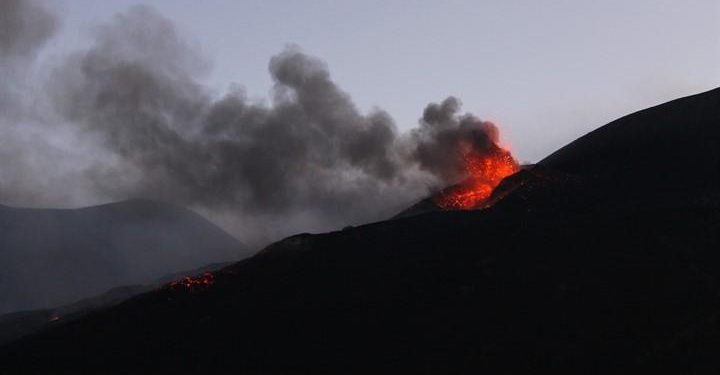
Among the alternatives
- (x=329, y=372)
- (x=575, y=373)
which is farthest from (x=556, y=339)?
(x=329, y=372)

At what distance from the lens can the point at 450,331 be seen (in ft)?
183

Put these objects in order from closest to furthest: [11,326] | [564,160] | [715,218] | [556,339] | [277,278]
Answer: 1. [556,339]
2. [715,218]
3. [277,278]
4. [564,160]
5. [11,326]

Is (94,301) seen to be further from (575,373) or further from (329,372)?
(575,373)

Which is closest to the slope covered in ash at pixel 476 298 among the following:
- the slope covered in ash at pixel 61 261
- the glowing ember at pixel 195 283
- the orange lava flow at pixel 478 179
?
the glowing ember at pixel 195 283

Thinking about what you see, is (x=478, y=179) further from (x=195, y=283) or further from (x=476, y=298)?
(x=476, y=298)

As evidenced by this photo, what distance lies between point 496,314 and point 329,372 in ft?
45.8

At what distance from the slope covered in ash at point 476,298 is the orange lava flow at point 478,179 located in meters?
16.7

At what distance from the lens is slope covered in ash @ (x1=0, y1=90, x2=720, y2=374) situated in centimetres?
5078

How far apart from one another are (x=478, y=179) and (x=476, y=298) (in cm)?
5617

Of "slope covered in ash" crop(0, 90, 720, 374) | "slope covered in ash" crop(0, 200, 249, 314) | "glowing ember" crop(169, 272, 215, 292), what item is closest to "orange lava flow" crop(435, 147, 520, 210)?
"slope covered in ash" crop(0, 90, 720, 374)

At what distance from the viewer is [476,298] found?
61.0 metres

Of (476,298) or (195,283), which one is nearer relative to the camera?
(476,298)

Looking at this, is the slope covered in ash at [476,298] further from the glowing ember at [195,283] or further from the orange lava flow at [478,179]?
the orange lava flow at [478,179]

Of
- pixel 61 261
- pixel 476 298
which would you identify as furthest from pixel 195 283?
pixel 61 261
